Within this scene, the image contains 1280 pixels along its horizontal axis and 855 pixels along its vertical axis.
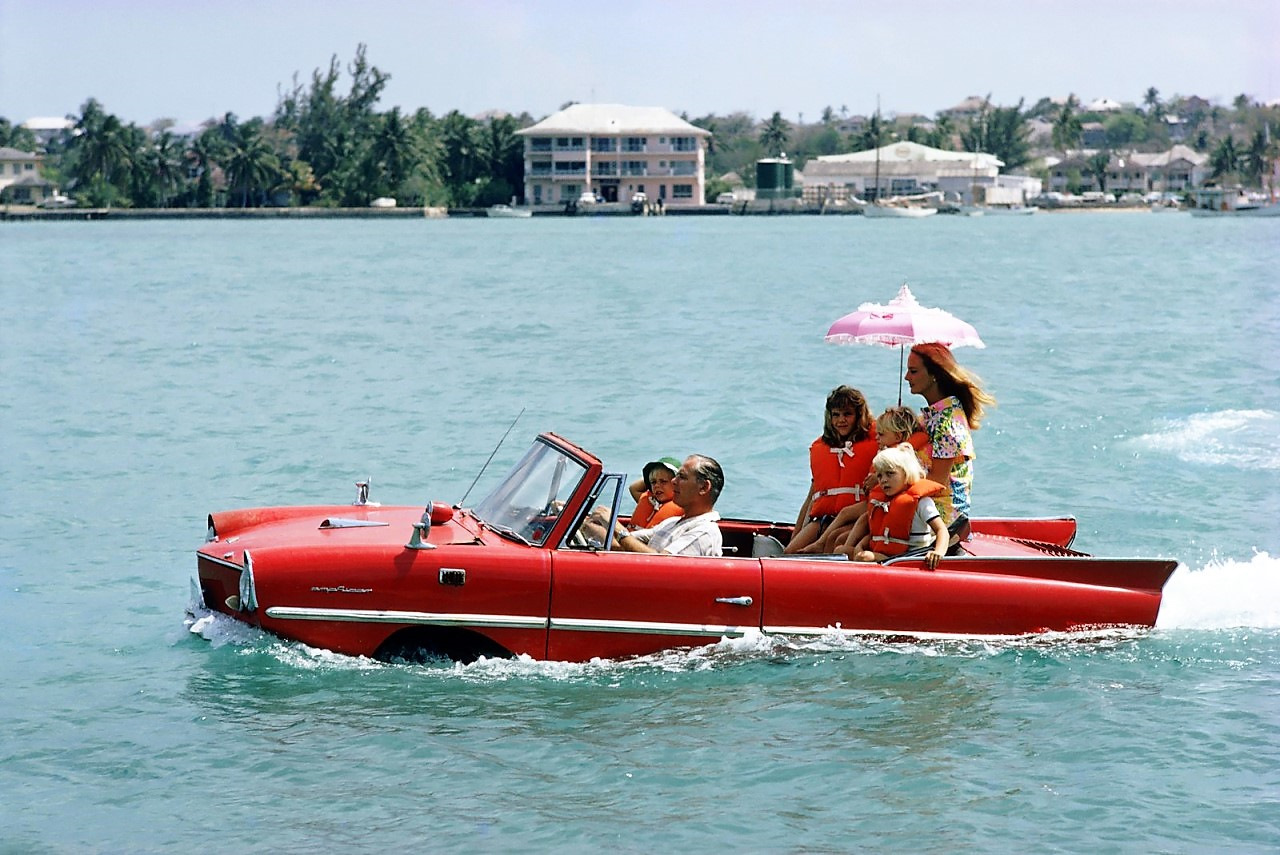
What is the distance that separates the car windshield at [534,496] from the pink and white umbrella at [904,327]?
78.5 inches

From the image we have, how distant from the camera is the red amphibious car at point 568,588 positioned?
951cm

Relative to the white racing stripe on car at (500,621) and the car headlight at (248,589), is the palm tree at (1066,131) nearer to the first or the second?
the white racing stripe on car at (500,621)

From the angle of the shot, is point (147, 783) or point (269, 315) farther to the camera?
point (269, 315)

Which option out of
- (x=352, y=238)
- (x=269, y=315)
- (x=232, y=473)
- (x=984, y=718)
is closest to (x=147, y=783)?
(x=984, y=718)

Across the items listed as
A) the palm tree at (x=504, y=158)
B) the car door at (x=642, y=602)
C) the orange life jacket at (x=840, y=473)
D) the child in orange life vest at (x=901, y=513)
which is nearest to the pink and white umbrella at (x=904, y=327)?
the orange life jacket at (x=840, y=473)

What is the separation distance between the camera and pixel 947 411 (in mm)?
10242

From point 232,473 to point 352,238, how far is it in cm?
8282

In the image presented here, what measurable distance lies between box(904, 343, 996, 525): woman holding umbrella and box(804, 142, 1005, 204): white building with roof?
493 ft

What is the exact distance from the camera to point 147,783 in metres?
8.52

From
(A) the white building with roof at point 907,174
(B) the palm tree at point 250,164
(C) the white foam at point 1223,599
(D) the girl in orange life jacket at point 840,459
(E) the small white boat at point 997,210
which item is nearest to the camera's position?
(D) the girl in orange life jacket at point 840,459

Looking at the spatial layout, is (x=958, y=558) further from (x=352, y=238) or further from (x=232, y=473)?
(x=352, y=238)

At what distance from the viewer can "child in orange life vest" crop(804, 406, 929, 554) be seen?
10227 mm

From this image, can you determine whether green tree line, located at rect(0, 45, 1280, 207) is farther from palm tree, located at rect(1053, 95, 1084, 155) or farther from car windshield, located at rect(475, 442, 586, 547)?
car windshield, located at rect(475, 442, 586, 547)

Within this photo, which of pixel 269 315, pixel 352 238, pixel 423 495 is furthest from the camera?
pixel 352 238
